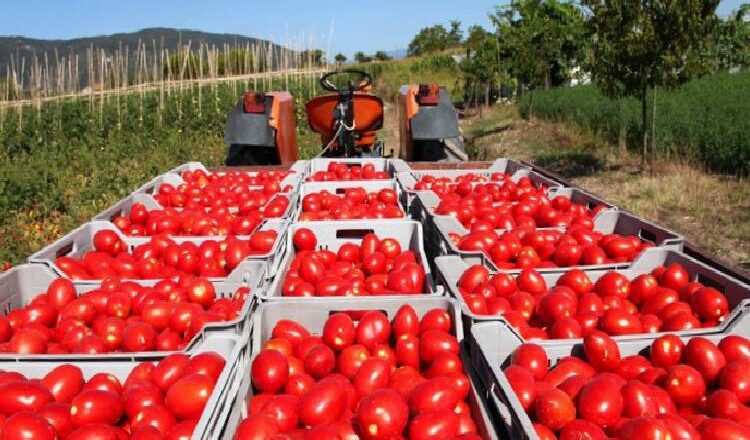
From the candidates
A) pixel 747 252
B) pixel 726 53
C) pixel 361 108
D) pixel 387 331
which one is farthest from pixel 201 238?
pixel 726 53

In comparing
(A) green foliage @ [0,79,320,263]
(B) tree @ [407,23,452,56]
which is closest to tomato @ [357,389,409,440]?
(A) green foliage @ [0,79,320,263]

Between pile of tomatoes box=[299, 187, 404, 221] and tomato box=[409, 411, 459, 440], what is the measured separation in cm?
249

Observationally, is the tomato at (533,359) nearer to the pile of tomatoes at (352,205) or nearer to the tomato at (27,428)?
the tomato at (27,428)

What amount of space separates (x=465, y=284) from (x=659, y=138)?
1055cm

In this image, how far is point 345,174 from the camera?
19.3 ft

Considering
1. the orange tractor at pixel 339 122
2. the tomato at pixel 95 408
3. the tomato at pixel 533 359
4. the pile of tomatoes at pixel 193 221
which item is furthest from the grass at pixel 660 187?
the tomato at pixel 95 408

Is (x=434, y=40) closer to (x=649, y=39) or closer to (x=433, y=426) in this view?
(x=649, y=39)

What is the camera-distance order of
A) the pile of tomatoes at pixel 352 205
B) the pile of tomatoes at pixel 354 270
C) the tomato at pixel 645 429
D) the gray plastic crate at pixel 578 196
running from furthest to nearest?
the gray plastic crate at pixel 578 196 → the pile of tomatoes at pixel 352 205 → the pile of tomatoes at pixel 354 270 → the tomato at pixel 645 429

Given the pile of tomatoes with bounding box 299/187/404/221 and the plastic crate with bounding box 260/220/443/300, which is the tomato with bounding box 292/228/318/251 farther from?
the pile of tomatoes with bounding box 299/187/404/221

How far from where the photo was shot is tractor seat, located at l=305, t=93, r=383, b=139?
714 centimetres

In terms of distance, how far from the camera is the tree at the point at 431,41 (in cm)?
4862

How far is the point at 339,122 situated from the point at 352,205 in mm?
2550

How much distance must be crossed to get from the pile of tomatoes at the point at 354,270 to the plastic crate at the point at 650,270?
7.8 inches

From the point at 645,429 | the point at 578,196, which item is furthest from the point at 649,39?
the point at 645,429
